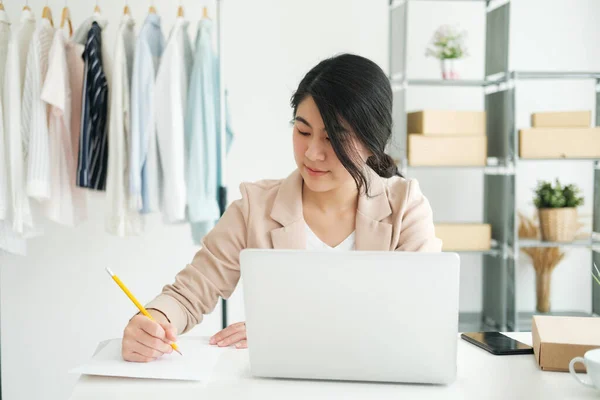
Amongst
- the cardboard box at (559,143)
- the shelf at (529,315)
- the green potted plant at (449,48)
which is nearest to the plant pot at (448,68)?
the green potted plant at (449,48)

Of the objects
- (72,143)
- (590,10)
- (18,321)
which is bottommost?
(18,321)

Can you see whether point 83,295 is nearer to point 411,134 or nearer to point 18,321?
point 18,321

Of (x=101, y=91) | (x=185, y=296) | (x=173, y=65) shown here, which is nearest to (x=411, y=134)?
(x=173, y=65)

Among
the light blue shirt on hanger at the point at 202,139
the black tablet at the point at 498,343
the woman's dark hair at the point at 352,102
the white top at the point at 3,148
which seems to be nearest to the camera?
the black tablet at the point at 498,343

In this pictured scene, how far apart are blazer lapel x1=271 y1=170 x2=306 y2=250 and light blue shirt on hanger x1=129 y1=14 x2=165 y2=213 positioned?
119 centimetres

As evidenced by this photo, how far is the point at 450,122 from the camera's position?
10.2ft

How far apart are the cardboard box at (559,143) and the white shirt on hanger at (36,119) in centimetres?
202

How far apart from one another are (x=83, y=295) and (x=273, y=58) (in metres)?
1.49

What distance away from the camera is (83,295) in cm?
337

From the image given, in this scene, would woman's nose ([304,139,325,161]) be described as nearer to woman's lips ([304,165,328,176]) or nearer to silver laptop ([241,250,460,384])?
woman's lips ([304,165,328,176])

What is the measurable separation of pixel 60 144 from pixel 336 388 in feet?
6.66

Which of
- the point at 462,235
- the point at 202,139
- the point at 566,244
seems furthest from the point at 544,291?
the point at 202,139

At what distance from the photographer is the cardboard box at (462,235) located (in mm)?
3182

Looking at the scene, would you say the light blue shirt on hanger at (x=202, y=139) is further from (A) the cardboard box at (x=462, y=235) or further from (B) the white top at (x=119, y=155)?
(A) the cardboard box at (x=462, y=235)
